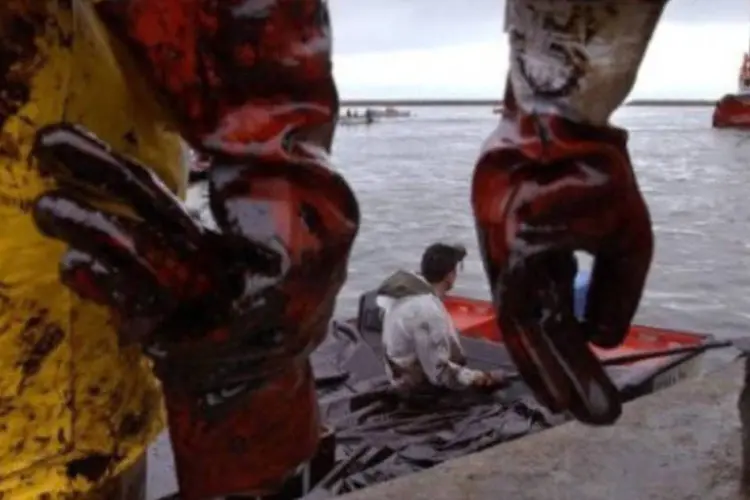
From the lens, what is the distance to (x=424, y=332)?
6.07m

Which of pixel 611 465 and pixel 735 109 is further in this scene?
pixel 735 109

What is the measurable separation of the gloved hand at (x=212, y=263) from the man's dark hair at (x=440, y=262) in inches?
201

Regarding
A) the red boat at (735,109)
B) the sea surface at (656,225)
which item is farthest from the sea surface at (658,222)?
the red boat at (735,109)

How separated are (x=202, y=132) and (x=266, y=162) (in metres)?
0.07

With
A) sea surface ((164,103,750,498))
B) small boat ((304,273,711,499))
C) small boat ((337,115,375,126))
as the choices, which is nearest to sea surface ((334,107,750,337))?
sea surface ((164,103,750,498))

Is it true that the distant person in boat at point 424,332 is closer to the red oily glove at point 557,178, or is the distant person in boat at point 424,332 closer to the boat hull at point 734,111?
the red oily glove at point 557,178

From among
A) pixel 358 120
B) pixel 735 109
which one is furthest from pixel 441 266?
pixel 358 120

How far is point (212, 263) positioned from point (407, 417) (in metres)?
5.12

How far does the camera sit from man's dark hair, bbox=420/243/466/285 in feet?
20.5

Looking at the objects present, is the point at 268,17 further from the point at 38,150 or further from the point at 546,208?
the point at 546,208

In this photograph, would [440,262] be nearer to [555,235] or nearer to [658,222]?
[555,235]

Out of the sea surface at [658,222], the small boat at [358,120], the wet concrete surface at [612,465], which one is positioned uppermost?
the wet concrete surface at [612,465]

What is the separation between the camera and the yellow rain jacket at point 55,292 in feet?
3.92

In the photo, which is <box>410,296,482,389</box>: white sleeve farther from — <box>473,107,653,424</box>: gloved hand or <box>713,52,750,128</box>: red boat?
<box>713,52,750,128</box>: red boat
